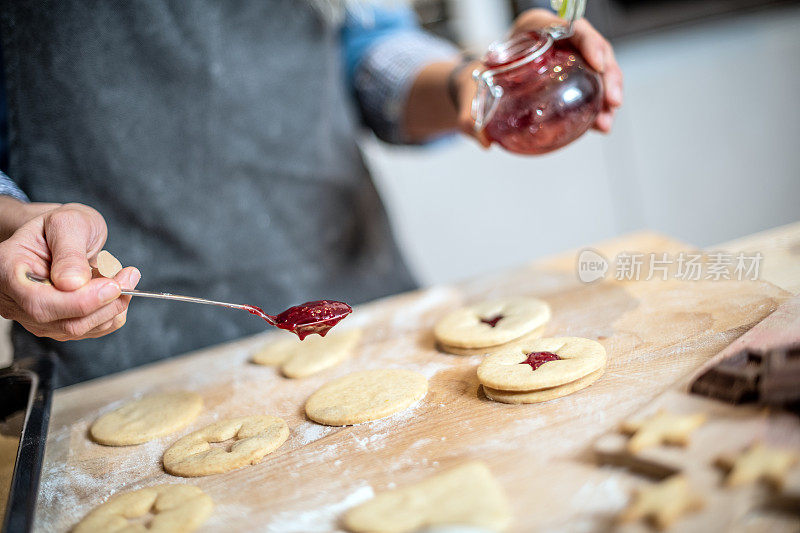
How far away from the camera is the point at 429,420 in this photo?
2.84 ft

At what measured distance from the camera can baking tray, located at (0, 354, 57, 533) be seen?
70 centimetres

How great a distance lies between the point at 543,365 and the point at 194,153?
0.81 m

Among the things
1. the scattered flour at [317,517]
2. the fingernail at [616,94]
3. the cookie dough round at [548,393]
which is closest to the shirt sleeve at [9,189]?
the scattered flour at [317,517]

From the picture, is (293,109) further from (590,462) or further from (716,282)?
(590,462)

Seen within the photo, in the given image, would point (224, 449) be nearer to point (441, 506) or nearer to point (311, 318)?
point (311, 318)

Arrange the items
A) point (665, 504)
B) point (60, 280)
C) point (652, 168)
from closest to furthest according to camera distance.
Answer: point (665, 504) < point (60, 280) < point (652, 168)

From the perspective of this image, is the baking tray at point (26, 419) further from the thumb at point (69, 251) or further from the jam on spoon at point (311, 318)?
the jam on spoon at point (311, 318)

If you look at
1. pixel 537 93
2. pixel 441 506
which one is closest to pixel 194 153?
pixel 537 93

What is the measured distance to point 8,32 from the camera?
1174mm

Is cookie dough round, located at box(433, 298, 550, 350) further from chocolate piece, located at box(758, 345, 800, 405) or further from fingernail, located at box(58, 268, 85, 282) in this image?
fingernail, located at box(58, 268, 85, 282)

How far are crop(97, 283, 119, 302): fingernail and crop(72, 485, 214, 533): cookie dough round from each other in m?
0.24

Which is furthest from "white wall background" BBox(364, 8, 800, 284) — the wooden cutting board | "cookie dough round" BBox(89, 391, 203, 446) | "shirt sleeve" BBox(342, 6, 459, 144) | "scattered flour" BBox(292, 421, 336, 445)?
"scattered flour" BBox(292, 421, 336, 445)

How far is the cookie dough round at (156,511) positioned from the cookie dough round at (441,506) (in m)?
0.18

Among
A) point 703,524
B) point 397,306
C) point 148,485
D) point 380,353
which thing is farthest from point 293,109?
point 703,524
